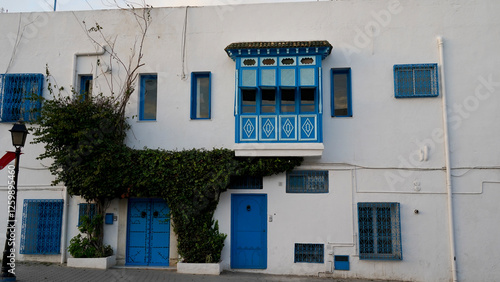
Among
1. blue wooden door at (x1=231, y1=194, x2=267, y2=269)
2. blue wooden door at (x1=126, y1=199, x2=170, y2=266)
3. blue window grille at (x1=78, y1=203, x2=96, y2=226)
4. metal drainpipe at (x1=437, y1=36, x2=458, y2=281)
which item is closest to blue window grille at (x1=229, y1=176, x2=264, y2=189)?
blue wooden door at (x1=231, y1=194, x2=267, y2=269)

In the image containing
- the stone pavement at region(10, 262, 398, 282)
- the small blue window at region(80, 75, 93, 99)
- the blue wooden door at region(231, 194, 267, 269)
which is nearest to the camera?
the stone pavement at region(10, 262, 398, 282)

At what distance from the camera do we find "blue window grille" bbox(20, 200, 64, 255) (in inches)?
433

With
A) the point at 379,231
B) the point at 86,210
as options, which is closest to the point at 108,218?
the point at 86,210

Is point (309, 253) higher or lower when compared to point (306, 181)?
lower

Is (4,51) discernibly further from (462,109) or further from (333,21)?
(462,109)

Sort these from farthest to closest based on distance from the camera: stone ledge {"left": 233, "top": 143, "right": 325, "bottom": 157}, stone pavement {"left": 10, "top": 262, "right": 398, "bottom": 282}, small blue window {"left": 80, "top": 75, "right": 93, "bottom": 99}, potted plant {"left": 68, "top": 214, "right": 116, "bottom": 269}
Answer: small blue window {"left": 80, "top": 75, "right": 93, "bottom": 99} < potted plant {"left": 68, "top": 214, "right": 116, "bottom": 269} < stone ledge {"left": 233, "top": 143, "right": 325, "bottom": 157} < stone pavement {"left": 10, "top": 262, "right": 398, "bottom": 282}

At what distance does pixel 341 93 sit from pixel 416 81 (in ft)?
6.50

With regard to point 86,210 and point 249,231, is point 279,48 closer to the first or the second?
point 249,231

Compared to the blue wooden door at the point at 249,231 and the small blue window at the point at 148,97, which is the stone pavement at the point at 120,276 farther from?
the small blue window at the point at 148,97

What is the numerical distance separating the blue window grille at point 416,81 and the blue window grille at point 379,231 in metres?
3.01

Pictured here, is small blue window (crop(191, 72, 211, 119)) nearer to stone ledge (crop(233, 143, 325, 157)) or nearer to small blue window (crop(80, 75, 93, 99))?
stone ledge (crop(233, 143, 325, 157))

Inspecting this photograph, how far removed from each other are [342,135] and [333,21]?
322 cm

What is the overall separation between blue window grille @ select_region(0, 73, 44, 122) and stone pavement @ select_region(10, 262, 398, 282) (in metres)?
4.20

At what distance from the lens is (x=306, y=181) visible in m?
10.8
